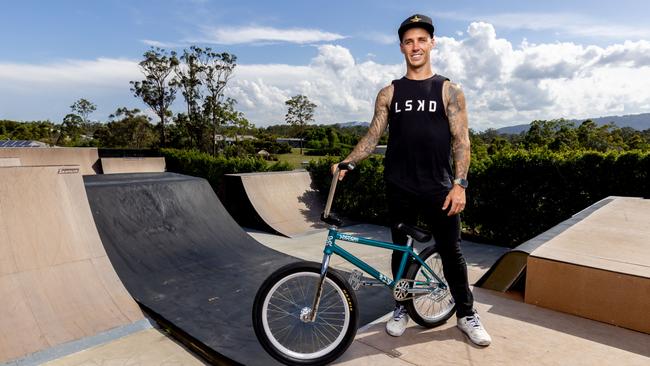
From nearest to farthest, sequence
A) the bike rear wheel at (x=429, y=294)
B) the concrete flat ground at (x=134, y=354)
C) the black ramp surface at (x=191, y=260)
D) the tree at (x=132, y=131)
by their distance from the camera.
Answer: the bike rear wheel at (x=429, y=294) < the concrete flat ground at (x=134, y=354) < the black ramp surface at (x=191, y=260) < the tree at (x=132, y=131)

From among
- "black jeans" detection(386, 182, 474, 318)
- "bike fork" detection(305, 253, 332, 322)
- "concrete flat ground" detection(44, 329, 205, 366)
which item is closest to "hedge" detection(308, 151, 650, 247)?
"black jeans" detection(386, 182, 474, 318)

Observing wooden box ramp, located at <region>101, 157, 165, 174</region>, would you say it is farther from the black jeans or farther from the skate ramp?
the black jeans

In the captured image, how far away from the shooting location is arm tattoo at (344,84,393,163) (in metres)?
2.98

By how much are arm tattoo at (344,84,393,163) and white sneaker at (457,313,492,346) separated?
1539 mm

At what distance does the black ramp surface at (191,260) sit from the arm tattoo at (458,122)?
6.95 feet

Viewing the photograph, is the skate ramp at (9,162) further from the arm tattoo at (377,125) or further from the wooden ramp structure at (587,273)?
the wooden ramp structure at (587,273)

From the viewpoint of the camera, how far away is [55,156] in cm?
1644

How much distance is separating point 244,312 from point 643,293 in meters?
3.70

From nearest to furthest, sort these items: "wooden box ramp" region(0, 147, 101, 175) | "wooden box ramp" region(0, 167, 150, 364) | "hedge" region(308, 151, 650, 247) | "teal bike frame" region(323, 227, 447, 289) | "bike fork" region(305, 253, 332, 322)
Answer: "bike fork" region(305, 253, 332, 322) < "teal bike frame" region(323, 227, 447, 289) < "wooden box ramp" region(0, 167, 150, 364) < "hedge" region(308, 151, 650, 247) < "wooden box ramp" region(0, 147, 101, 175)

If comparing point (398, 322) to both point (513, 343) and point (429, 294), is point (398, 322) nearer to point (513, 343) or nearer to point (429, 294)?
point (429, 294)

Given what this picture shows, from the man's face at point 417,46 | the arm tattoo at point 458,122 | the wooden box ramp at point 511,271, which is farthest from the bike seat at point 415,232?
the wooden box ramp at point 511,271

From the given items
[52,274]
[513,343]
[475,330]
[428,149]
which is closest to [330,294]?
[475,330]

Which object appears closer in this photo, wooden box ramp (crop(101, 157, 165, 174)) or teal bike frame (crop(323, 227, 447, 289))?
teal bike frame (crop(323, 227, 447, 289))

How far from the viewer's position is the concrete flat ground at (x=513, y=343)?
9.08ft
